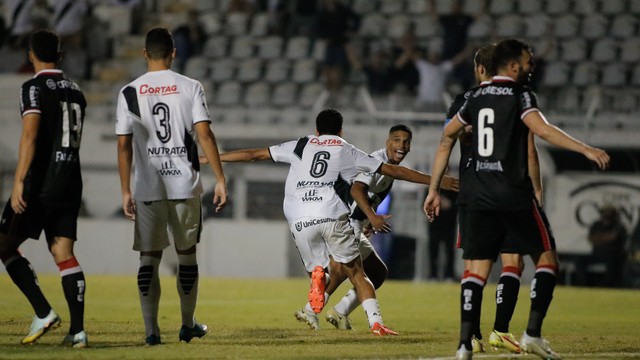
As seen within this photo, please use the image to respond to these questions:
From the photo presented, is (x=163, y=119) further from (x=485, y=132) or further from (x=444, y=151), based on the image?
(x=485, y=132)

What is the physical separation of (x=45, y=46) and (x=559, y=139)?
3307 millimetres

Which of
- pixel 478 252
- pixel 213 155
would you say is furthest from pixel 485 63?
pixel 213 155

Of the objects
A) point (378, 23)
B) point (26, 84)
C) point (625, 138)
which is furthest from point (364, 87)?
point (26, 84)

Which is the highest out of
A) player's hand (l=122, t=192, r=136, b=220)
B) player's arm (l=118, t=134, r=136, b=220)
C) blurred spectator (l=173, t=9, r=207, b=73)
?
blurred spectator (l=173, t=9, r=207, b=73)

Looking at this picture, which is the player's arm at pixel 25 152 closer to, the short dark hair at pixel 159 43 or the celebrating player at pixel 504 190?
the short dark hair at pixel 159 43

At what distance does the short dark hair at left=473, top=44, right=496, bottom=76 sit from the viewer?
7679 mm

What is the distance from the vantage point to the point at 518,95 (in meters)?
7.45

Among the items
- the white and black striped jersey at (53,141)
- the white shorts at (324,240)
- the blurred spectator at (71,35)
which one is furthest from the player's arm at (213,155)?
the blurred spectator at (71,35)

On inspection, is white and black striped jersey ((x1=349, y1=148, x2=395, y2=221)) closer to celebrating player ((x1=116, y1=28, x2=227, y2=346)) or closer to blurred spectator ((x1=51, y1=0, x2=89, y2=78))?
celebrating player ((x1=116, y1=28, x2=227, y2=346))

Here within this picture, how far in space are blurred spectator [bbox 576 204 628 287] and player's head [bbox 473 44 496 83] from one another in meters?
13.1

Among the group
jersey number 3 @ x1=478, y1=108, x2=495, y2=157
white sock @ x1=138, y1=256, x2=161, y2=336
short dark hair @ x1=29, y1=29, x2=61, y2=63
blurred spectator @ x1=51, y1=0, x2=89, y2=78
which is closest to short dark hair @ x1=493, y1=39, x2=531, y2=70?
jersey number 3 @ x1=478, y1=108, x2=495, y2=157

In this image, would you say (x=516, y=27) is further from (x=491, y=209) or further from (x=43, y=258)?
(x=491, y=209)

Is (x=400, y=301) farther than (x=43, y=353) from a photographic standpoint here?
Yes

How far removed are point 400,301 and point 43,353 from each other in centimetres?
916
